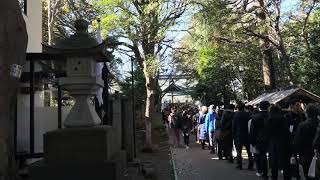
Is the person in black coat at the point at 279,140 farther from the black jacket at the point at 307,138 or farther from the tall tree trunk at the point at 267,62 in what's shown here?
the tall tree trunk at the point at 267,62

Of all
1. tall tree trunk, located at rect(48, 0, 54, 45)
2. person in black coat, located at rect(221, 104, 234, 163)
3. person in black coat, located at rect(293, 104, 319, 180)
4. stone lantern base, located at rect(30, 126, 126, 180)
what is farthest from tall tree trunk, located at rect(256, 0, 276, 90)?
stone lantern base, located at rect(30, 126, 126, 180)

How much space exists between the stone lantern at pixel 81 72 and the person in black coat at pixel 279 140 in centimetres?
400

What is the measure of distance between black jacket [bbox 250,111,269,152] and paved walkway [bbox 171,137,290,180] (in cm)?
135

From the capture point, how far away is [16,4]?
638 centimetres

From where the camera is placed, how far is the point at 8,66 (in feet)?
19.8

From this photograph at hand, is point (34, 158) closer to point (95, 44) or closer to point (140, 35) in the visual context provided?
point (95, 44)

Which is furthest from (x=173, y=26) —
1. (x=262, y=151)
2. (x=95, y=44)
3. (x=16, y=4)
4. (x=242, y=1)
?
(x=16, y=4)

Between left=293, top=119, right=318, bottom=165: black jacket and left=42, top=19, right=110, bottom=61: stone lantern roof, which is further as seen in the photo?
left=293, top=119, right=318, bottom=165: black jacket

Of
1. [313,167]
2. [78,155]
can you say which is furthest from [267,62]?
[78,155]

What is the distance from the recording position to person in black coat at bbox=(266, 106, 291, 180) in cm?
1175

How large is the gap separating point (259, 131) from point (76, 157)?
563cm

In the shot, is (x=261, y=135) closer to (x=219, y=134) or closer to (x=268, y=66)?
(x=219, y=134)

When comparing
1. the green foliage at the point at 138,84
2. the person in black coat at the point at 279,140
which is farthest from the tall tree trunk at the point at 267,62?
the person in black coat at the point at 279,140

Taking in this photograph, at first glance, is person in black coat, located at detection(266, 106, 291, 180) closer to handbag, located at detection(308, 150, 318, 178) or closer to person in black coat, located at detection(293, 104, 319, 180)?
person in black coat, located at detection(293, 104, 319, 180)
